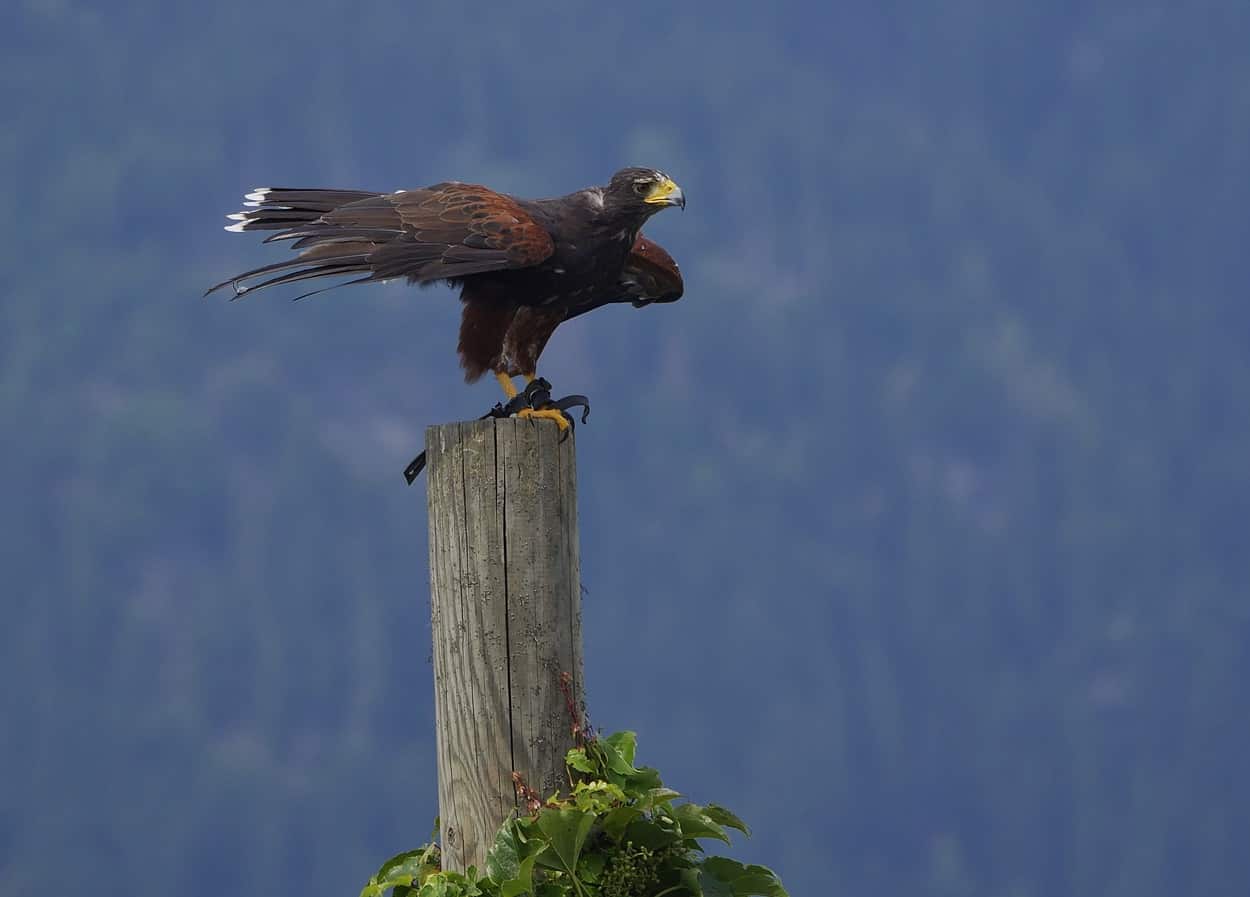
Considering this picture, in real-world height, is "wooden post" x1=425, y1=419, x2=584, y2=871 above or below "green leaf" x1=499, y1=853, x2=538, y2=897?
above

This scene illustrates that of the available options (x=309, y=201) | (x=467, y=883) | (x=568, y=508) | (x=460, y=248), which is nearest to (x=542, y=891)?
(x=467, y=883)

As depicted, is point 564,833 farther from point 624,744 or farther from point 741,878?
point 741,878

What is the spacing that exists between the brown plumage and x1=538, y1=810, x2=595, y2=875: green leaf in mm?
1723

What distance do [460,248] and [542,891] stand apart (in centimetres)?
210

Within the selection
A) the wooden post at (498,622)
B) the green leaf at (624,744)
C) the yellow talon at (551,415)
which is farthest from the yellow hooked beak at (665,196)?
the green leaf at (624,744)

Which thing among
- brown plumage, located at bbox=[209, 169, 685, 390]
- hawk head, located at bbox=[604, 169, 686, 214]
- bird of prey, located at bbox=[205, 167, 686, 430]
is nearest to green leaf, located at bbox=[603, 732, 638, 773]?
bird of prey, located at bbox=[205, 167, 686, 430]

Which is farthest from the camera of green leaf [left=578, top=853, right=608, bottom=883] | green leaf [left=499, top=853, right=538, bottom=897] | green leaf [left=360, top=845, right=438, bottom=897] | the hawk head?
the hawk head

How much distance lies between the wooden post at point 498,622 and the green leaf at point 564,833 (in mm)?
241

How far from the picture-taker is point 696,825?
12.2ft

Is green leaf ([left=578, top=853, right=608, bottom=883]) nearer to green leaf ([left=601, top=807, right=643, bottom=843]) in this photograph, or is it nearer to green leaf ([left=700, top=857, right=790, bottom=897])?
green leaf ([left=601, top=807, right=643, bottom=843])

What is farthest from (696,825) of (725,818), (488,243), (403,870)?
(488,243)

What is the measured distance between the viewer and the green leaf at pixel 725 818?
379 centimetres

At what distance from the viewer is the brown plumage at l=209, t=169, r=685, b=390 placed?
4.31 metres

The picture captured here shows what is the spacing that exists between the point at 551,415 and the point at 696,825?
132 centimetres
